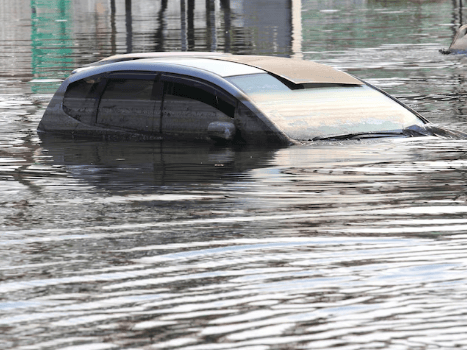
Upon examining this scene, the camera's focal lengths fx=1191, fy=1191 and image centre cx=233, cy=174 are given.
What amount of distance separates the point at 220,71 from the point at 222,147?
0.76m

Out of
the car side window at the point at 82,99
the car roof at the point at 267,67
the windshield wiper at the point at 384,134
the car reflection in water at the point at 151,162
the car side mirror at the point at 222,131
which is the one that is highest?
the car roof at the point at 267,67

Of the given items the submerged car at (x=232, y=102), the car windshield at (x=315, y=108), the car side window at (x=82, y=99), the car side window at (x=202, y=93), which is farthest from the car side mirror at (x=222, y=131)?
the car side window at (x=82, y=99)

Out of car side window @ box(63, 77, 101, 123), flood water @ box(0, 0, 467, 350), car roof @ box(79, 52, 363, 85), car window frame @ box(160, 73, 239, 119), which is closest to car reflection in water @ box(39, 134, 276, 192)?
flood water @ box(0, 0, 467, 350)

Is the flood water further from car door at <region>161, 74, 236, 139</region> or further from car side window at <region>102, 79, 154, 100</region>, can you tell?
car side window at <region>102, 79, 154, 100</region>

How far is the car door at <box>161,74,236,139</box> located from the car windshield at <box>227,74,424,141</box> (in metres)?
0.23

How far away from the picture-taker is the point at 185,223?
7.96m

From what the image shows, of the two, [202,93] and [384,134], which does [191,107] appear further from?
[384,134]

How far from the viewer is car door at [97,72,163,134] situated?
38.9ft

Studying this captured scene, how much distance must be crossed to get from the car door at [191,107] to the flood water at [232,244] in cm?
17

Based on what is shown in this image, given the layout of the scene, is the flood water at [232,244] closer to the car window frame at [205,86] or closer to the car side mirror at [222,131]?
the car side mirror at [222,131]

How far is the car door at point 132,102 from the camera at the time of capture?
1184 centimetres

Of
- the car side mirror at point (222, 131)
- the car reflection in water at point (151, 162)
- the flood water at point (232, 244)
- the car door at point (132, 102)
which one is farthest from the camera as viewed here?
the car door at point (132, 102)

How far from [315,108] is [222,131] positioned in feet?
2.99

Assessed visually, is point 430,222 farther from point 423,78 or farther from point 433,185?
point 423,78
